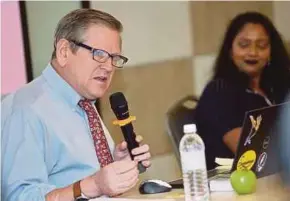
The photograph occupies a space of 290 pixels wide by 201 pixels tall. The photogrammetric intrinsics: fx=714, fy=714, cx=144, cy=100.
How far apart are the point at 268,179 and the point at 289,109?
12.4 inches

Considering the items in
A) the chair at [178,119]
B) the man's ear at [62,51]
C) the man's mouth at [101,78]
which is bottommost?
the chair at [178,119]

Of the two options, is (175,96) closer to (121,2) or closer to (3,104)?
(121,2)

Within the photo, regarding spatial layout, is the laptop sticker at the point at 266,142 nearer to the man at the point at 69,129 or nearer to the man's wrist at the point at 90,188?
the man at the point at 69,129

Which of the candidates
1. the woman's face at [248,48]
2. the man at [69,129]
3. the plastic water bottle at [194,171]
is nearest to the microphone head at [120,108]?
the man at [69,129]

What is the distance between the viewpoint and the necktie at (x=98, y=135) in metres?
2.57

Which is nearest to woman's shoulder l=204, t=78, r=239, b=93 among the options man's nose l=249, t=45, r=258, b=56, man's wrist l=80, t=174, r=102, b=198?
man's nose l=249, t=45, r=258, b=56

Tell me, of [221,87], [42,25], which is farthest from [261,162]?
[42,25]

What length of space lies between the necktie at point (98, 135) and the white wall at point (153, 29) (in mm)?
1334

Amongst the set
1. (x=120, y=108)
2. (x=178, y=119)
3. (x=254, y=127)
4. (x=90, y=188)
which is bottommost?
(x=178, y=119)

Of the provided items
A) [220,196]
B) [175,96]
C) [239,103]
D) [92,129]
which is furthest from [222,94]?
[220,196]

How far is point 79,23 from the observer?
252cm

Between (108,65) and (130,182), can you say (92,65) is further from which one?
(130,182)

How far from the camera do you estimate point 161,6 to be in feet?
13.8

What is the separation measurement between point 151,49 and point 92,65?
1649 mm
